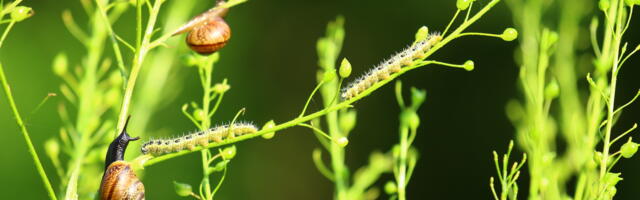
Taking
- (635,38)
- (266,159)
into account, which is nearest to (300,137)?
(266,159)

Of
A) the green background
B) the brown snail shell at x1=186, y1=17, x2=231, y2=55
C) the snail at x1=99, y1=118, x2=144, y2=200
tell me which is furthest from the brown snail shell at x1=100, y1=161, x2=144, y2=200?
the green background

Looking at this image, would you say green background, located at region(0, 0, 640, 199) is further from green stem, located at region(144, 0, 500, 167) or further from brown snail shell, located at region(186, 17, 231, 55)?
green stem, located at region(144, 0, 500, 167)

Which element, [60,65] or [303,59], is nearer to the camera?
[60,65]

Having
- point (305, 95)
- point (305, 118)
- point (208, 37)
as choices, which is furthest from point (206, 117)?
point (305, 95)

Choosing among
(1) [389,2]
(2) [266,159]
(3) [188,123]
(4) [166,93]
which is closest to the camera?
(4) [166,93]

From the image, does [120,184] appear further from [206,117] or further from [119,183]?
[206,117]

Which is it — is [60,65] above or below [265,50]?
below

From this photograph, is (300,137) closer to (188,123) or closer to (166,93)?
(188,123)
